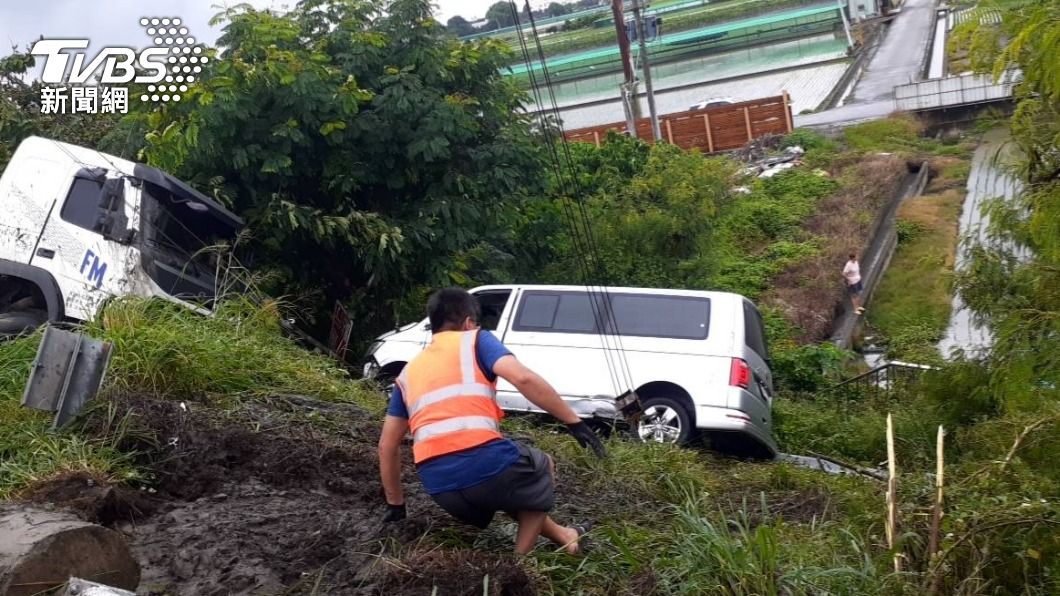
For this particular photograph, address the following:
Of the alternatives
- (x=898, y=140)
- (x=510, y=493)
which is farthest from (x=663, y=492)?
(x=898, y=140)

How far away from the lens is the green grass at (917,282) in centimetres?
1900

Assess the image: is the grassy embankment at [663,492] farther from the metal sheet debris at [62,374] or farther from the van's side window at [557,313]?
the van's side window at [557,313]

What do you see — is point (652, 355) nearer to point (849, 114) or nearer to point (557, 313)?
point (557, 313)

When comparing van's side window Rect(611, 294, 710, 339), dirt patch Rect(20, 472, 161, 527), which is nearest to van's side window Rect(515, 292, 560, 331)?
van's side window Rect(611, 294, 710, 339)

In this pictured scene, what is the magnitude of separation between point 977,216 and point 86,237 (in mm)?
18477

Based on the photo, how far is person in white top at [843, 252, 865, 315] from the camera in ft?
67.6

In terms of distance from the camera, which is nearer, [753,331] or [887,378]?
[753,331]

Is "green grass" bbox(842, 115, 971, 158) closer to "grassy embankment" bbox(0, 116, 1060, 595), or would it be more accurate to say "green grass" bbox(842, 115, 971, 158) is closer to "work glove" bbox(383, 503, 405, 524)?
"grassy embankment" bbox(0, 116, 1060, 595)

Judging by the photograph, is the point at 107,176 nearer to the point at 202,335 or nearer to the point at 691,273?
the point at 202,335

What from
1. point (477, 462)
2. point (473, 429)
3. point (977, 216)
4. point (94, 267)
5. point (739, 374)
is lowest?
point (977, 216)

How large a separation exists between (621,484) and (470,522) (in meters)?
1.98

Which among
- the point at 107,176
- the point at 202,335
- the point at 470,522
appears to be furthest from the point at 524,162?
the point at 470,522
